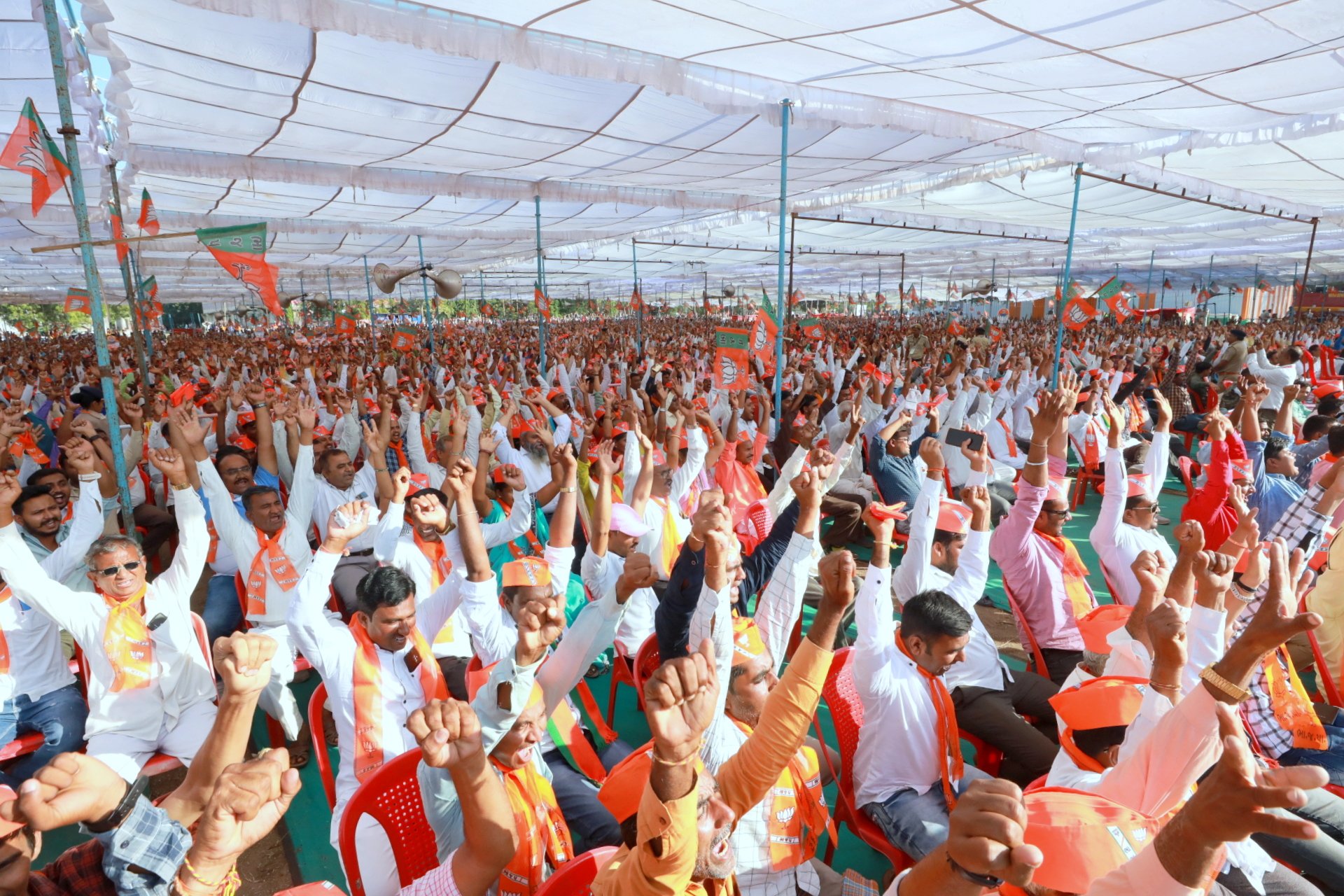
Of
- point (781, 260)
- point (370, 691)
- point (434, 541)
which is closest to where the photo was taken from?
point (370, 691)

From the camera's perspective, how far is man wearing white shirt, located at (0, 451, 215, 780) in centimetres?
259

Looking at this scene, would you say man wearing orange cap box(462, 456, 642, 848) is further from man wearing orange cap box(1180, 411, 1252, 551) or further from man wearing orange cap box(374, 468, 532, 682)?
man wearing orange cap box(1180, 411, 1252, 551)

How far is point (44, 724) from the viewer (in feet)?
9.16

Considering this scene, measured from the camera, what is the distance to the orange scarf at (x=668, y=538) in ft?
12.3

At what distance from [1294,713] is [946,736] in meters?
1.31

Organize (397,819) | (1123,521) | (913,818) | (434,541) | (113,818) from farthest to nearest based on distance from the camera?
(1123,521), (434,541), (913,818), (397,819), (113,818)

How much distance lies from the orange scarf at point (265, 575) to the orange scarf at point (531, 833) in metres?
1.98

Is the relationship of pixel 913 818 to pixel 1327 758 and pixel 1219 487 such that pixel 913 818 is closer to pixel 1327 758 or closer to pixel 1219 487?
pixel 1327 758

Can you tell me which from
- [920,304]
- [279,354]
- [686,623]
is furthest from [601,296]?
[686,623]

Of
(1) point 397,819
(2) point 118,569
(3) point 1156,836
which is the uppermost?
(3) point 1156,836

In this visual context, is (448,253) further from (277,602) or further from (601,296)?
(601,296)

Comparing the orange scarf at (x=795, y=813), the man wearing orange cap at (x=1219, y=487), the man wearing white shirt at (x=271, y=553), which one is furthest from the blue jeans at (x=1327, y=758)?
the man wearing white shirt at (x=271, y=553)

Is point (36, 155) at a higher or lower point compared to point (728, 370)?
higher

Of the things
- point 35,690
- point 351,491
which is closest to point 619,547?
point 351,491
